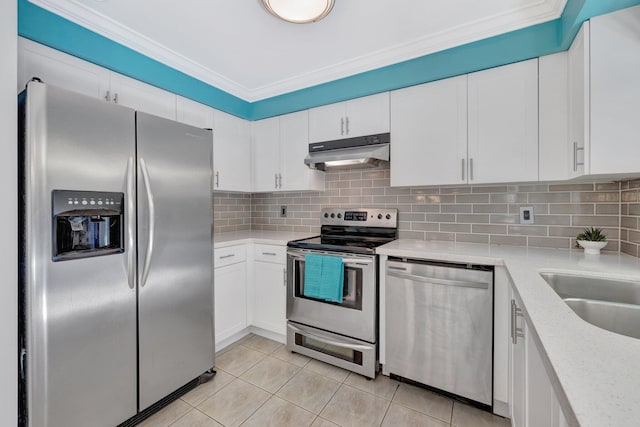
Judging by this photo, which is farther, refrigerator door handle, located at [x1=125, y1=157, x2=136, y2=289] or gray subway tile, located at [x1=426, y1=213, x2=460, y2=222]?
gray subway tile, located at [x1=426, y1=213, x2=460, y2=222]

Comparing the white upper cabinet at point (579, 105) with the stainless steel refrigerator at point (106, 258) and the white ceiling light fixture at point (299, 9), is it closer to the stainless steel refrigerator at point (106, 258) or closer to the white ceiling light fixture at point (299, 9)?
the white ceiling light fixture at point (299, 9)

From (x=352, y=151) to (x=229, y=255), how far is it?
4.55 feet

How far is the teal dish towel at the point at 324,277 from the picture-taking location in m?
2.06

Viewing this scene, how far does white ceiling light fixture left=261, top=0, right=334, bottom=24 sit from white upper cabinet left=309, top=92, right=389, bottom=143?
88 centimetres

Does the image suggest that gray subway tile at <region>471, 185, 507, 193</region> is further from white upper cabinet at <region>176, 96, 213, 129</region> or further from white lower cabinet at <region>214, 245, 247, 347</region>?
white upper cabinet at <region>176, 96, 213, 129</region>

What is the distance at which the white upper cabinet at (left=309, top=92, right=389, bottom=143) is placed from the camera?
89.7 inches

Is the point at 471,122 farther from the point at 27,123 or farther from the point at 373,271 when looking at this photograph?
the point at 27,123

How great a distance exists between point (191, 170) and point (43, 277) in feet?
3.02

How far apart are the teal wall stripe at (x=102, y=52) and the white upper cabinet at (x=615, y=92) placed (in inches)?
105

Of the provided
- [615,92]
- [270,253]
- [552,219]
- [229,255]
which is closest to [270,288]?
[270,253]

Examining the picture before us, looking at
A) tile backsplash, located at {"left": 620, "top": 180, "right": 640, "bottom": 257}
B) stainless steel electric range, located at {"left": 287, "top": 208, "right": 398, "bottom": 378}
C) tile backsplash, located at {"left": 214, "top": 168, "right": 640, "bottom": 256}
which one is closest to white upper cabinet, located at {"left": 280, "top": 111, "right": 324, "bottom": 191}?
tile backsplash, located at {"left": 214, "top": 168, "right": 640, "bottom": 256}

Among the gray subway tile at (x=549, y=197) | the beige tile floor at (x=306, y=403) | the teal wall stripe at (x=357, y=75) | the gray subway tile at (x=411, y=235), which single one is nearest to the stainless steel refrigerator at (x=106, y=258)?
the beige tile floor at (x=306, y=403)

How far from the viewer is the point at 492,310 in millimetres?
1630

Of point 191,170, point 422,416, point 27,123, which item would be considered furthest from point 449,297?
point 27,123
